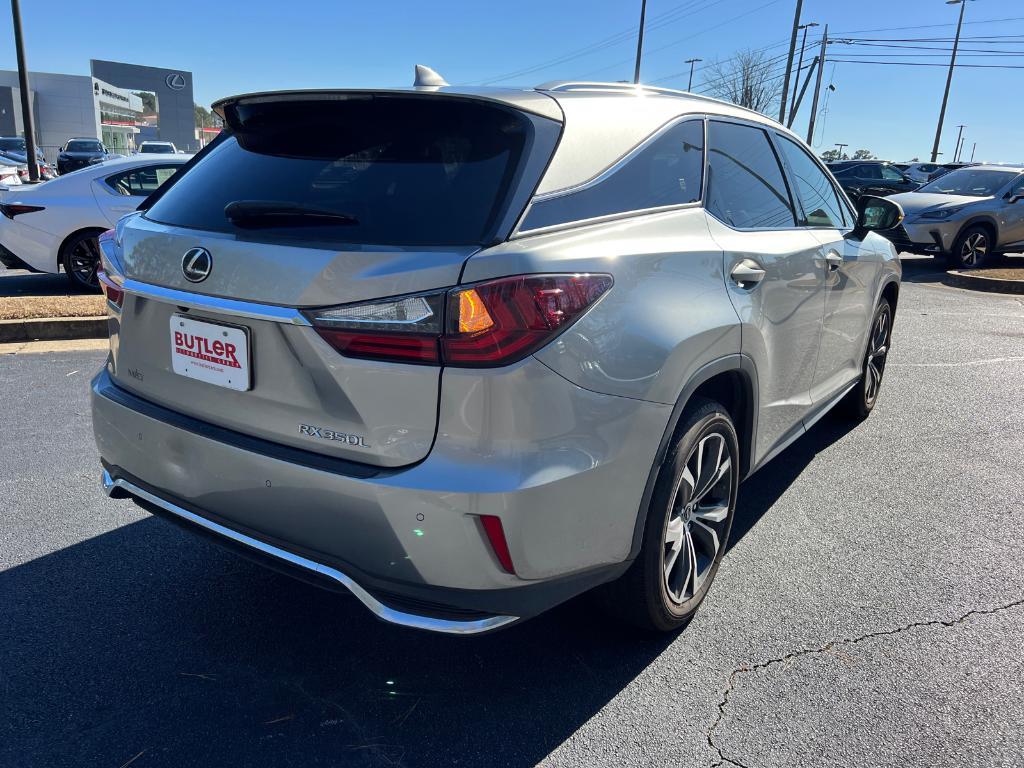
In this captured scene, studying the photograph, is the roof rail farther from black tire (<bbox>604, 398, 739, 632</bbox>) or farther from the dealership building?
the dealership building

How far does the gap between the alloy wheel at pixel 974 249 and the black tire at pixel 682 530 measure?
1198cm

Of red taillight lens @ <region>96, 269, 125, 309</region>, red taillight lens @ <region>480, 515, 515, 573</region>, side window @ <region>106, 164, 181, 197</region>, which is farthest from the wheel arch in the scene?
side window @ <region>106, 164, 181, 197</region>

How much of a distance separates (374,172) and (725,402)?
61.7 inches

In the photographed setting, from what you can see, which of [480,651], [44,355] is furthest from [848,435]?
[44,355]

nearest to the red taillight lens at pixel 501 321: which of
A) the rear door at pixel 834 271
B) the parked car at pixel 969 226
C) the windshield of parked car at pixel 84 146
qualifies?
the rear door at pixel 834 271

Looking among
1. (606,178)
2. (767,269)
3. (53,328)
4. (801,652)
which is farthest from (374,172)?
(53,328)

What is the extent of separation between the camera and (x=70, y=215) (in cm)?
827

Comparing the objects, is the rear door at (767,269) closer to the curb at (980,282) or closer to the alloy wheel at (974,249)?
the curb at (980,282)

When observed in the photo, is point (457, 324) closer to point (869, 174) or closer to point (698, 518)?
point (698, 518)

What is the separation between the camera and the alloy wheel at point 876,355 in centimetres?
491

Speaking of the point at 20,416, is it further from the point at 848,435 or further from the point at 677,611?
the point at 848,435

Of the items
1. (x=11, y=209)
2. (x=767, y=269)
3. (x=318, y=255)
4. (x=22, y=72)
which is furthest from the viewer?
(x=22, y=72)

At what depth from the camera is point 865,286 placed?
4348 millimetres

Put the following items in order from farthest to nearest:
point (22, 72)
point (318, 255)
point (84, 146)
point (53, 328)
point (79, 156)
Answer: point (84, 146)
point (79, 156)
point (22, 72)
point (53, 328)
point (318, 255)
